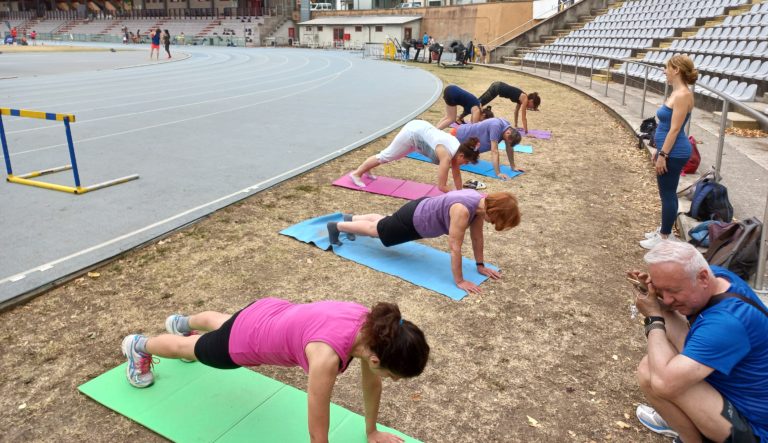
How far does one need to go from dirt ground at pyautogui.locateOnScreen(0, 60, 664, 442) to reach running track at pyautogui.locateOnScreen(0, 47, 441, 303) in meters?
0.50

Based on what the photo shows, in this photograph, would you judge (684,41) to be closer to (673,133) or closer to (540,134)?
(540,134)

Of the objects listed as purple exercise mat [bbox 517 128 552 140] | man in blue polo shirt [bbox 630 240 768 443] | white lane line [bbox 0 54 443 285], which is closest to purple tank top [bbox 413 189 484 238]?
man in blue polo shirt [bbox 630 240 768 443]

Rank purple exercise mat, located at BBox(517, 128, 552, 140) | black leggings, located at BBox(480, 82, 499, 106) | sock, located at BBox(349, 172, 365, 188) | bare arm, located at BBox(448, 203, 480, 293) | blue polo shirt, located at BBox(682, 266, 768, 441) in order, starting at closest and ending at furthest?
blue polo shirt, located at BBox(682, 266, 768, 441) → bare arm, located at BBox(448, 203, 480, 293) → sock, located at BBox(349, 172, 365, 188) → black leggings, located at BBox(480, 82, 499, 106) → purple exercise mat, located at BBox(517, 128, 552, 140)

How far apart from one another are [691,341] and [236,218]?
4.76 metres

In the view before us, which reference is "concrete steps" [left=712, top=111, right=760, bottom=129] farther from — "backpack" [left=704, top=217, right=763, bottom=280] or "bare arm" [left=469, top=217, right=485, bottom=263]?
"bare arm" [left=469, top=217, right=485, bottom=263]

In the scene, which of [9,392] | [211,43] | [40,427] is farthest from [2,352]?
Result: [211,43]

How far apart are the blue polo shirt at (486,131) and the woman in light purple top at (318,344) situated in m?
5.61

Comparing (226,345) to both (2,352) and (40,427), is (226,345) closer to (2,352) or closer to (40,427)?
(40,427)

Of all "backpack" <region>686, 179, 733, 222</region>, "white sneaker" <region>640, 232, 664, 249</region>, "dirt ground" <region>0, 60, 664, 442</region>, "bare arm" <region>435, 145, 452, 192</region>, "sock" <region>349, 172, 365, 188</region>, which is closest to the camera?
"dirt ground" <region>0, 60, 664, 442</region>

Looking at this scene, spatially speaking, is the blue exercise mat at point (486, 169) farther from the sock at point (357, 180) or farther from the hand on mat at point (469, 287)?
the hand on mat at point (469, 287)

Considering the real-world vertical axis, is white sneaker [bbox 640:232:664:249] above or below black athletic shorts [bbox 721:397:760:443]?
below

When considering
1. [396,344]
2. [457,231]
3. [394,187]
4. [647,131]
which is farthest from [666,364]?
[647,131]

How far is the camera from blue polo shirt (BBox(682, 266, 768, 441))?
2.16m

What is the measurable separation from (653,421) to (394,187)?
468cm
